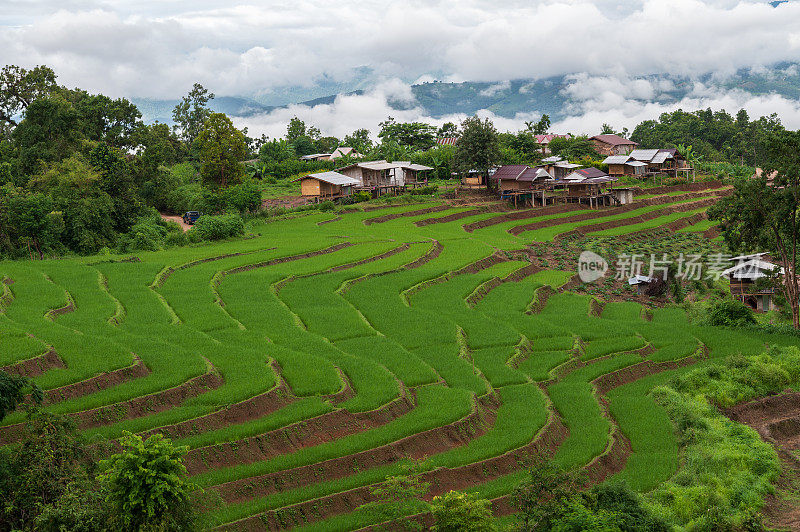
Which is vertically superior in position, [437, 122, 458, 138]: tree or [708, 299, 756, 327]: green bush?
[437, 122, 458, 138]: tree

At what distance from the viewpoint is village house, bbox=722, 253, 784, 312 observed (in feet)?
137

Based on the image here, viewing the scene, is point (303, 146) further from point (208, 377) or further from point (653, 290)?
point (208, 377)

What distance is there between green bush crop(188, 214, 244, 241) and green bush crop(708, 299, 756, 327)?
31494mm

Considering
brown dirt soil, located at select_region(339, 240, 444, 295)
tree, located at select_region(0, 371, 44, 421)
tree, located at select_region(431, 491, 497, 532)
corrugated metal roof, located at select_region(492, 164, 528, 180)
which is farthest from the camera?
corrugated metal roof, located at select_region(492, 164, 528, 180)

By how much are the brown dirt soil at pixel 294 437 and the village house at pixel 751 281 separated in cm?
2615

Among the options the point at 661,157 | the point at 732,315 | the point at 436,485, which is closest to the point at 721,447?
the point at 436,485

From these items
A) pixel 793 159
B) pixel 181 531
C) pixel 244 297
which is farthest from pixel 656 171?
pixel 181 531

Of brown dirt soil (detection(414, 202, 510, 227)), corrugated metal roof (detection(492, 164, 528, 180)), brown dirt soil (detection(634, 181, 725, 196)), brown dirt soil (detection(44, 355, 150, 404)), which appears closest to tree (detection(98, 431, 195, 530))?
brown dirt soil (detection(44, 355, 150, 404))

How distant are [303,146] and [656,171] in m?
47.9

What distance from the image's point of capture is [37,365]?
2331 centimetres

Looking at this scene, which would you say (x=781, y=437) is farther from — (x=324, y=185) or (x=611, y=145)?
(x=611, y=145)

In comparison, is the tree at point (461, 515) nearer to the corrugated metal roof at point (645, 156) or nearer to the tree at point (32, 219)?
the tree at point (32, 219)

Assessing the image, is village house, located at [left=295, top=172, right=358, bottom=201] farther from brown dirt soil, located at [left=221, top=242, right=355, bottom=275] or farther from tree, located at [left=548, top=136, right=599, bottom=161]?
tree, located at [left=548, top=136, right=599, bottom=161]

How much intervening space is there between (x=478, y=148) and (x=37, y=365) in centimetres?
5618
